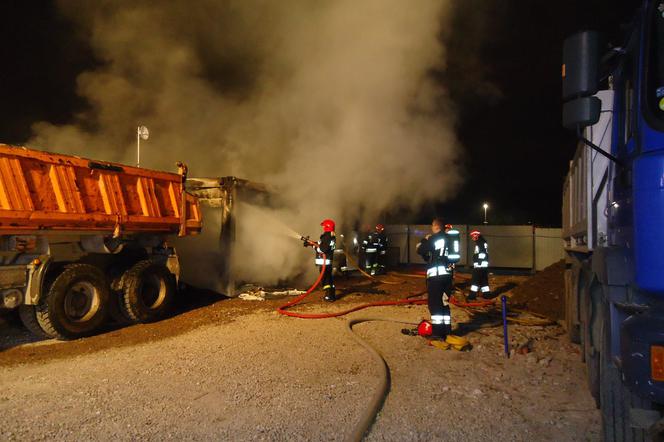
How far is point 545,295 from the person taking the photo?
9.67 metres

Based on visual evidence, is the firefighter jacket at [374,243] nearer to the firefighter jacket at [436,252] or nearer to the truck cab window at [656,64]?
the firefighter jacket at [436,252]

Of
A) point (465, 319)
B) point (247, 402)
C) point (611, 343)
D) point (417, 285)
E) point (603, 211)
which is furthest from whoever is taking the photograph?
point (417, 285)

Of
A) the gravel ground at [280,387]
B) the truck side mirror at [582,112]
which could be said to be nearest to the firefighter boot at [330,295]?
the gravel ground at [280,387]

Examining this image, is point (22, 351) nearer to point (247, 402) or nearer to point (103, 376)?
point (103, 376)

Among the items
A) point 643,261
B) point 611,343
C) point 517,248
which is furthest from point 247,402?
point 517,248

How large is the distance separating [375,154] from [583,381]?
6.68 meters

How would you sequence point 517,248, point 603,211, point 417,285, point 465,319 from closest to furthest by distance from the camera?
1. point 603,211
2. point 465,319
3. point 417,285
4. point 517,248

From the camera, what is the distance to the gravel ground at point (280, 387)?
3.48 meters

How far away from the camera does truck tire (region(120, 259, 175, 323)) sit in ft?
23.8

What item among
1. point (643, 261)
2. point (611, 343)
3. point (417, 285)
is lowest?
point (417, 285)

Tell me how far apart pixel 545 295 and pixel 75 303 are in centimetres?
866

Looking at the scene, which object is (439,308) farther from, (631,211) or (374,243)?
(374,243)

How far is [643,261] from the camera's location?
2439mm

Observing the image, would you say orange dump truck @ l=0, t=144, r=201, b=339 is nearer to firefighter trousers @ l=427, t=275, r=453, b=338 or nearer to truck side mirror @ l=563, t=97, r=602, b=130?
firefighter trousers @ l=427, t=275, r=453, b=338
